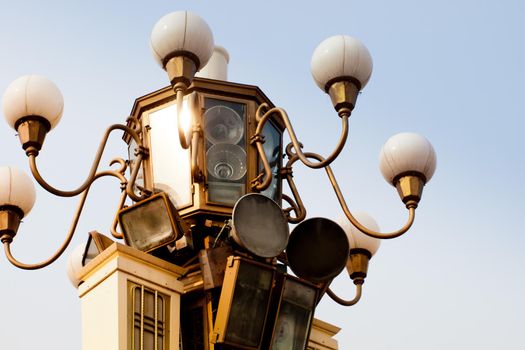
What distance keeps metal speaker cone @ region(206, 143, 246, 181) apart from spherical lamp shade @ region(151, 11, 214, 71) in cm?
109

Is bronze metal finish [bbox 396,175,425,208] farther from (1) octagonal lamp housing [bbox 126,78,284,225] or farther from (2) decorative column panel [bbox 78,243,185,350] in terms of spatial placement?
(2) decorative column panel [bbox 78,243,185,350]

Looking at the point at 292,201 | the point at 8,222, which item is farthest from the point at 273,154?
the point at 8,222

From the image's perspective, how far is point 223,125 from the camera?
52.7 feet

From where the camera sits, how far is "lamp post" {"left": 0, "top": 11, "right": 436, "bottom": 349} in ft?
49.0

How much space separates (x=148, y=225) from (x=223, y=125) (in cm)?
140

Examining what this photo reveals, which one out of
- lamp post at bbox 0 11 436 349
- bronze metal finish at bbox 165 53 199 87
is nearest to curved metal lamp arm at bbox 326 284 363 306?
lamp post at bbox 0 11 436 349

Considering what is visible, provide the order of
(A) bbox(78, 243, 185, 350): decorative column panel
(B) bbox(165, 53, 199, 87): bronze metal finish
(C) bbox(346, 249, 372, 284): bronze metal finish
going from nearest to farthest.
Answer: (A) bbox(78, 243, 185, 350): decorative column panel, (B) bbox(165, 53, 199, 87): bronze metal finish, (C) bbox(346, 249, 372, 284): bronze metal finish

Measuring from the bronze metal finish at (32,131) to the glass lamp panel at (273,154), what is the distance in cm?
237

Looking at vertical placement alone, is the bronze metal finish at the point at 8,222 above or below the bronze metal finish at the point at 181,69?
below

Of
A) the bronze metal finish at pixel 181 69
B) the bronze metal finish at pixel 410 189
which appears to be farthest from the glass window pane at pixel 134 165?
the bronze metal finish at pixel 410 189

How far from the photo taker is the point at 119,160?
16484 mm

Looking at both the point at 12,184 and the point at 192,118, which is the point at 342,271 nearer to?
the point at 192,118

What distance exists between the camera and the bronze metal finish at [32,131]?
15.0m

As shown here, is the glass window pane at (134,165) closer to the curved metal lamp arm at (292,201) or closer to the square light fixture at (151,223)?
the square light fixture at (151,223)
